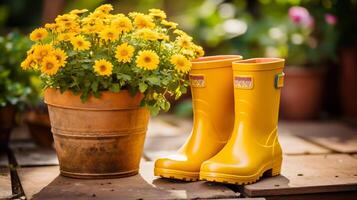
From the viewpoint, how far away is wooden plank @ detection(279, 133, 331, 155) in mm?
2840

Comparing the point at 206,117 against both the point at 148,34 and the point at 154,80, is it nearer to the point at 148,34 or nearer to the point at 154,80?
the point at 154,80

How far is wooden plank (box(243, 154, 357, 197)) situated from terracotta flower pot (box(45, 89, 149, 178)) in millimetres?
448

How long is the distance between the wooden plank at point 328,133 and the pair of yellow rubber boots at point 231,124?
2.33 ft

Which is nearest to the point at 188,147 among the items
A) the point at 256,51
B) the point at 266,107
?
the point at 266,107

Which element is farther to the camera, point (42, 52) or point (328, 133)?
point (328, 133)

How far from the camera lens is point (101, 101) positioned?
221 centimetres

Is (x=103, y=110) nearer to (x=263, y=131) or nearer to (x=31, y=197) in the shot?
(x=31, y=197)

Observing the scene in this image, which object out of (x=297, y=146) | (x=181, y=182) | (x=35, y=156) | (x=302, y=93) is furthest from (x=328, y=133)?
(x=35, y=156)

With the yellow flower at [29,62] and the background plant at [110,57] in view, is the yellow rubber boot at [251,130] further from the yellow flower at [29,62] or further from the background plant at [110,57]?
the yellow flower at [29,62]

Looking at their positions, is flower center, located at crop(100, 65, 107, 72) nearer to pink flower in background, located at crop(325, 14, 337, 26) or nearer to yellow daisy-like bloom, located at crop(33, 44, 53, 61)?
yellow daisy-like bloom, located at crop(33, 44, 53, 61)

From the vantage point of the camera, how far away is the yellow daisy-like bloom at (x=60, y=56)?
213cm

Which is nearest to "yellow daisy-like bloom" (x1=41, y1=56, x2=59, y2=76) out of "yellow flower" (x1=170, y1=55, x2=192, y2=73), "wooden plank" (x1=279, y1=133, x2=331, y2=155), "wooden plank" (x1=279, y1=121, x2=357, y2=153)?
"yellow flower" (x1=170, y1=55, x2=192, y2=73)

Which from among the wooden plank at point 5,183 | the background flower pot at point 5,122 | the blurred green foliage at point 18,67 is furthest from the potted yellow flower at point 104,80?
the blurred green foliage at point 18,67

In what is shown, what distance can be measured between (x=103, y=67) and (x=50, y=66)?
17cm
